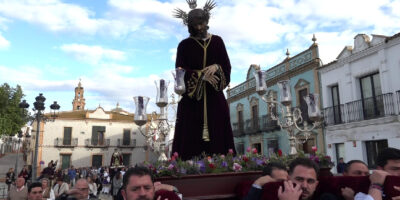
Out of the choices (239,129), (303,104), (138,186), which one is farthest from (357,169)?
(239,129)

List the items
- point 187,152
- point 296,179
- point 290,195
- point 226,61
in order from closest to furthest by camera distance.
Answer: point 290,195 < point 296,179 < point 187,152 < point 226,61

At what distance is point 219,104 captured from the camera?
12.7 ft

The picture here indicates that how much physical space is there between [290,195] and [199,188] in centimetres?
107

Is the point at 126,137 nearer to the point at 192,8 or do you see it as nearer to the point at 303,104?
the point at 303,104

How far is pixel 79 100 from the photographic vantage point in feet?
164

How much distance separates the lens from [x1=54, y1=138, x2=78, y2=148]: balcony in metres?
30.1

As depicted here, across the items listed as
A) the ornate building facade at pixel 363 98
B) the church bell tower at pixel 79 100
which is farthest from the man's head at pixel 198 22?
the church bell tower at pixel 79 100

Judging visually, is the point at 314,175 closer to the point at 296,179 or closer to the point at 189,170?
the point at 296,179

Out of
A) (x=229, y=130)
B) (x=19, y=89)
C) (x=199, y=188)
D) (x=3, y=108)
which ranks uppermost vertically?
(x=19, y=89)

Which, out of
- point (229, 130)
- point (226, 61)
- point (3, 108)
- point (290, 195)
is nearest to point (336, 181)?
point (290, 195)

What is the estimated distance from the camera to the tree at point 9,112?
23.2 metres

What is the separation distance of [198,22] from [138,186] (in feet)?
8.29

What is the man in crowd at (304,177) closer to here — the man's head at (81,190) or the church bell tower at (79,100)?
the man's head at (81,190)

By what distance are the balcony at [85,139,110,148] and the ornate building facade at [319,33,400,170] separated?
75.8 feet
